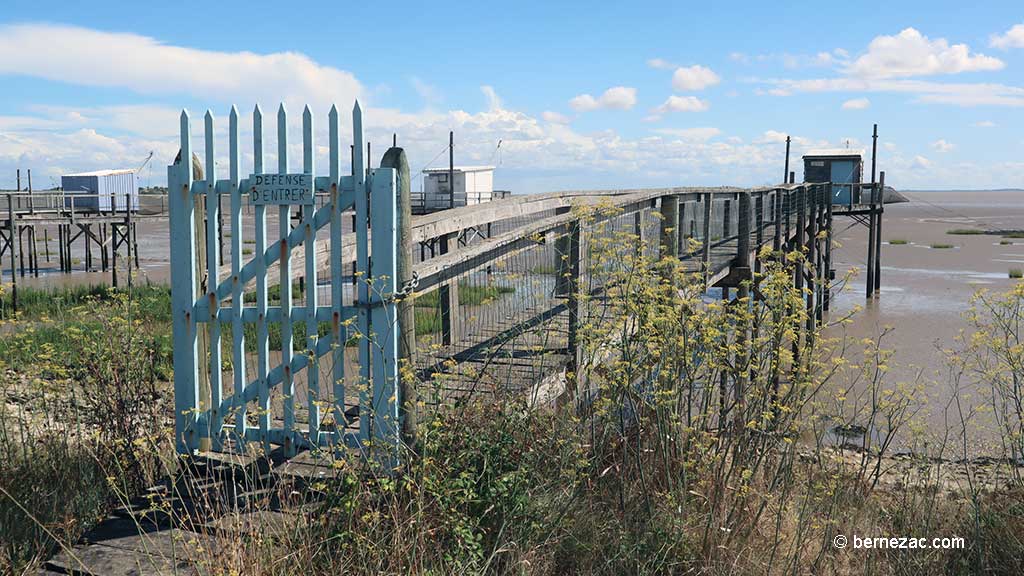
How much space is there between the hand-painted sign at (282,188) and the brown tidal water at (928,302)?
286 centimetres

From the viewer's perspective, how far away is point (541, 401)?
5.57 metres

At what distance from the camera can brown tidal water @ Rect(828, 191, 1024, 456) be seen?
11000 mm

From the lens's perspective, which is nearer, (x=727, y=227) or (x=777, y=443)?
(x=777, y=443)

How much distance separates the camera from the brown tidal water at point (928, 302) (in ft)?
36.1

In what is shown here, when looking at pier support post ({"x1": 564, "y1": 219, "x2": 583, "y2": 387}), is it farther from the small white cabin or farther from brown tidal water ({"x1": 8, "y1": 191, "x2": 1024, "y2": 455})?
the small white cabin


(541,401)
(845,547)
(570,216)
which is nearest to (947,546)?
(845,547)

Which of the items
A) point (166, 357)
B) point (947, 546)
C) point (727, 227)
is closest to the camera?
point (947, 546)

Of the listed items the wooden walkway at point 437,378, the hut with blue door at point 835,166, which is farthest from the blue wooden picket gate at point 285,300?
the hut with blue door at point 835,166

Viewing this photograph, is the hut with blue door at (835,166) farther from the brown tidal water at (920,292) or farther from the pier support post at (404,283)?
the pier support post at (404,283)

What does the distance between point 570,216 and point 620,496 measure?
6.33 feet

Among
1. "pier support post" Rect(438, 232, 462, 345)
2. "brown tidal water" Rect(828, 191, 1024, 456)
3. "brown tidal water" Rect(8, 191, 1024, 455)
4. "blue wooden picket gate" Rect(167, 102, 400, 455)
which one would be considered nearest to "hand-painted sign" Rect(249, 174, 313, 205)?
"blue wooden picket gate" Rect(167, 102, 400, 455)

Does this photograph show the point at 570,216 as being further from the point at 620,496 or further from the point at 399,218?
the point at 620,496

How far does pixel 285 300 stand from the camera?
16.0 ft

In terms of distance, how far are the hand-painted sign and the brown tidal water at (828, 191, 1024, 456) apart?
9.39 feet
